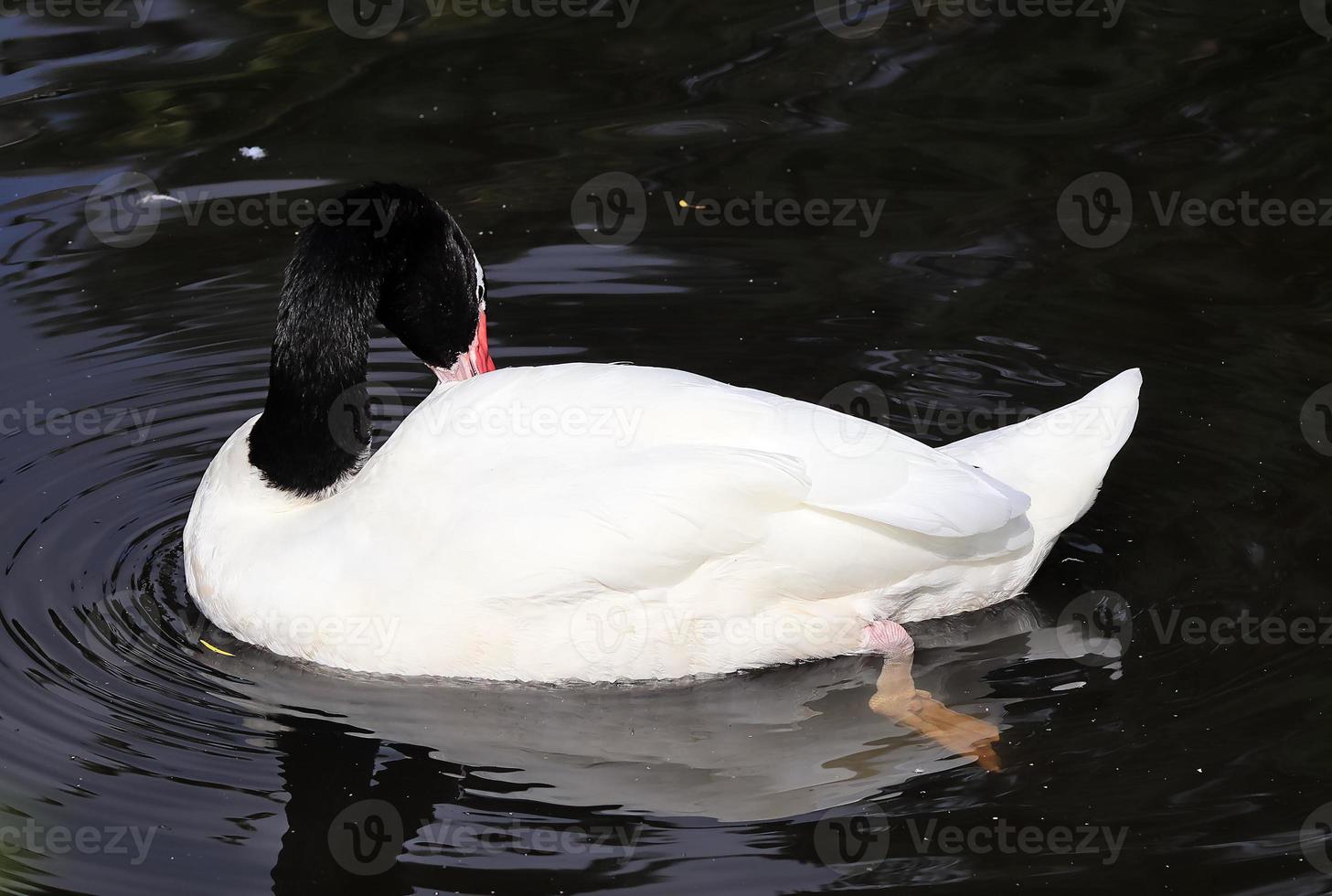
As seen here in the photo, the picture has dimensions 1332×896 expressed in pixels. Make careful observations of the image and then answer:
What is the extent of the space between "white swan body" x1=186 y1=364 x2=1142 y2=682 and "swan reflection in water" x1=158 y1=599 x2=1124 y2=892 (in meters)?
0.10

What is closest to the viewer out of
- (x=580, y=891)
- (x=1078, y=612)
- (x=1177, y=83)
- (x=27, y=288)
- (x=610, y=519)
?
(x=580, y=891)

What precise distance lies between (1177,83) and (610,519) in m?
6.17

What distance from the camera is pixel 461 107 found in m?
9.95

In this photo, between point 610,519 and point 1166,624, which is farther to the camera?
point 1166,624

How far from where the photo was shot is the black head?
18.6ft

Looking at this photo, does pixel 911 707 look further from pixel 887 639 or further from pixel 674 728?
pixel 674 728

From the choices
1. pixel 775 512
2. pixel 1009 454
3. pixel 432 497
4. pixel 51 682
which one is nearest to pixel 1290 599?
pixel 1009 454

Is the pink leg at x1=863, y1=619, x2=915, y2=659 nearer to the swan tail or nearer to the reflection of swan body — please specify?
the reflection of swan body

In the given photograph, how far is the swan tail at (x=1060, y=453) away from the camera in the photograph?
5625mm

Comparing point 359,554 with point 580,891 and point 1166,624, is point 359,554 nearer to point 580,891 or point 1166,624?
point 580,891

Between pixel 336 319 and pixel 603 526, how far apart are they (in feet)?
4.16

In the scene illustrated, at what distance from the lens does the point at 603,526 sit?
5062 millimetres

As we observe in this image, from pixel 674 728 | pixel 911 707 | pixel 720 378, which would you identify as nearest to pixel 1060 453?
pixel 911 707

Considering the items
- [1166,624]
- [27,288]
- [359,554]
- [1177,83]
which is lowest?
[1166,624]
